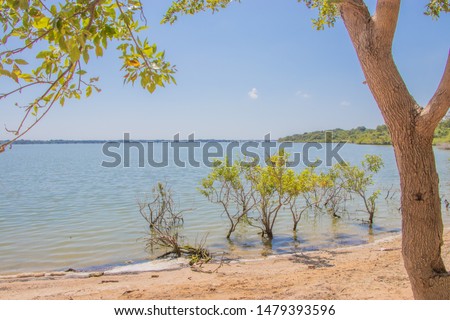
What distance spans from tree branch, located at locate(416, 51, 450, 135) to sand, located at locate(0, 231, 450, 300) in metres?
3.74

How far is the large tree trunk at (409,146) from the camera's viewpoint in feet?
11.0

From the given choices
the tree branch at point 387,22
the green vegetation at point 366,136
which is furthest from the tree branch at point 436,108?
the green vegetation at point 366,136

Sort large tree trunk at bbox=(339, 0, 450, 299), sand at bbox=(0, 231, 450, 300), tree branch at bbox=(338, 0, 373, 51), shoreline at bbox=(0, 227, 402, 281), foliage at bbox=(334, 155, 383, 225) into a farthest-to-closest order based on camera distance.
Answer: foliage at bbox=(334, 155, 383, 225) → shoreline at bbox=(0, 227, 402, 281) → sand at bbox=(0, 231, 450, 300) → tree branch at bbox=(338, 0, 373, 51) → large tree trunk at bbox=(339, 0, 450, 299)

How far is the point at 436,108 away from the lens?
3.22 meters

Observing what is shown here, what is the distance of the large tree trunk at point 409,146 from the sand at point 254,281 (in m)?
2.81

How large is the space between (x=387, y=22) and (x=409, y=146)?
118cm

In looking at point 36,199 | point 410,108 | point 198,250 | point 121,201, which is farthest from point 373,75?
point 36,199

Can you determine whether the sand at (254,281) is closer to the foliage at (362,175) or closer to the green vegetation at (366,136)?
the foliage at (362,175)

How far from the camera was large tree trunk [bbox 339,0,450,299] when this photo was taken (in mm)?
3352

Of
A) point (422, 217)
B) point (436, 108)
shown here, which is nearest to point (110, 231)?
point (422, 217)

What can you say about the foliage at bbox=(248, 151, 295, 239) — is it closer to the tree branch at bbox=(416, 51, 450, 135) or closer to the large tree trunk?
the large tree trunk

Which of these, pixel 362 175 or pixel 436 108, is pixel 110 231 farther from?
pixel 436 108

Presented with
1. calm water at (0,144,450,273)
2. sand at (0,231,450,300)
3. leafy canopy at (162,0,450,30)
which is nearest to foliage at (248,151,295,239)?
calm water at (0,144,450,273)
